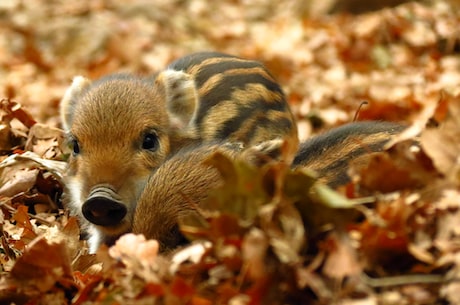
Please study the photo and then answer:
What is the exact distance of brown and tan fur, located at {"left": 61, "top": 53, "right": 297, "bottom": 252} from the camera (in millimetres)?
3511

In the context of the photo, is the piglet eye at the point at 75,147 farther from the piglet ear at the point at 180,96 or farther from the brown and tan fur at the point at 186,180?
the brown and tan fur at the point at 186,180

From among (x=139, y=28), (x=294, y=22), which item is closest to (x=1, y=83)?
(x=139, y=28)

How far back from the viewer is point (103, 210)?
3.28 meters

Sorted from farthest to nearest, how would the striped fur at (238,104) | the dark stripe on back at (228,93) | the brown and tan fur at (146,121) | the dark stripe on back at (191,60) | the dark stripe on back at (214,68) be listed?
the dark stripe on back at (191,60), the dark stripe on back at (214,68), the dark stripe on back at (228,93), the striped fur at (238,104), the brown and tan fur at (146,121)

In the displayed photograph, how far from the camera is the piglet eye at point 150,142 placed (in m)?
3.96

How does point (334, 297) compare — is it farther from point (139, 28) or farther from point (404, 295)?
point (139, 28)

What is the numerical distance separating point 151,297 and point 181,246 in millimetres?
467

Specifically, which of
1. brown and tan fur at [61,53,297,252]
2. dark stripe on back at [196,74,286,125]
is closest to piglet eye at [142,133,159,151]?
brown and tan fur at [61,53,297,252]

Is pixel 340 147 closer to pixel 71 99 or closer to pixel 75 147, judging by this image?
pixel 75 147

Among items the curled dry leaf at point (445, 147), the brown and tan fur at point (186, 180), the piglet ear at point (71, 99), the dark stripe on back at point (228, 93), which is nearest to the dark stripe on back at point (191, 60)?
the dark stripe on back at point (228, 93)

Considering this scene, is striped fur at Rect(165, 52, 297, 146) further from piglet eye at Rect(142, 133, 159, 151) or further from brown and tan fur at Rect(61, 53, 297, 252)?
piglet eye at Rect(142, 133, 159, 151)

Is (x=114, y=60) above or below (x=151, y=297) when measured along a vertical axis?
below

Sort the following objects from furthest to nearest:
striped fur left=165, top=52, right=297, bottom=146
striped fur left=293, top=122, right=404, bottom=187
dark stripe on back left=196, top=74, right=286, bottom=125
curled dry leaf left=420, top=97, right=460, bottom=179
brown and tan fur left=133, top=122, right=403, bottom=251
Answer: dark stripe on back left=196, top=74, right=286, bottom=125, striped fur left=165, top=52, right=297, bottom=146, striped fur left=293, top=122, right=404, bottom=187, brown and tan fur left=133, top=122, right=403, bottom=251, curled dry leaf left=420, top=97, right=460, bottom=179

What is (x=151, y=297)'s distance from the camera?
2.39 meters
